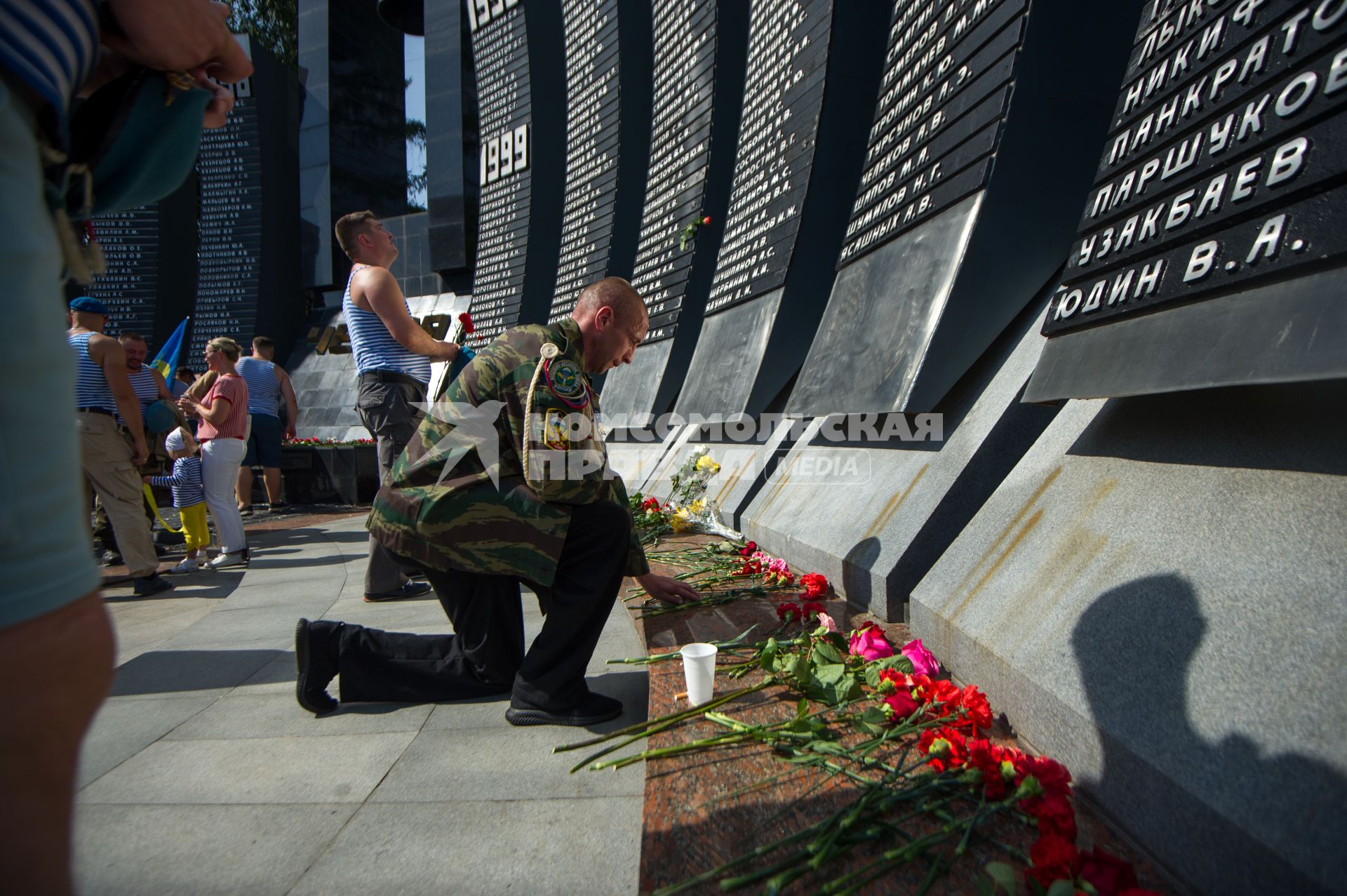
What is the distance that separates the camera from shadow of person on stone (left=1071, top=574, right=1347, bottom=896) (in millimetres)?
1088

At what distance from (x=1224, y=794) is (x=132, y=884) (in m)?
2.01

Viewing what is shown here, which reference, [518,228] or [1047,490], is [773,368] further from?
[518,228]

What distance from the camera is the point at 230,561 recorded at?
5418mm

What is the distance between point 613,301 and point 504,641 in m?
1.17

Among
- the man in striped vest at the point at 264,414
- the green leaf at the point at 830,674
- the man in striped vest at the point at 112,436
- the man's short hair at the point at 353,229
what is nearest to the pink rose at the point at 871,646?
the green leaf at the point at 830,674

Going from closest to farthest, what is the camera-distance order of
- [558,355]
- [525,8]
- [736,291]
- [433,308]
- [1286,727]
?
[1286,727] < [558,355] < [736,291] < [525,8] < [433,308]

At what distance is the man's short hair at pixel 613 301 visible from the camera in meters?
2.45

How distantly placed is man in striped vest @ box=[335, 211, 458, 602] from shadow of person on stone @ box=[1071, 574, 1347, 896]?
2.88 meters

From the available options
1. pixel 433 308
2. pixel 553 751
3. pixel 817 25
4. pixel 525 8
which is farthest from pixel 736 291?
pixel 433 308

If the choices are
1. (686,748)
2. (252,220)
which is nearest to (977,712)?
(686,748)

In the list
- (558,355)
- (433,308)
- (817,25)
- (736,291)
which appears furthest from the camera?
(433,308)

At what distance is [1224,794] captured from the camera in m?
1.20

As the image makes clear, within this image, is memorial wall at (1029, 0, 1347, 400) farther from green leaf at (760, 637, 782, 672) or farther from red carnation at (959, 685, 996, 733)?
green leaf at (760, 637, 782, 672)

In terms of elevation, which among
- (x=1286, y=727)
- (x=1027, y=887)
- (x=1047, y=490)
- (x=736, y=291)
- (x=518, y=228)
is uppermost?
(x=518, y=228)
